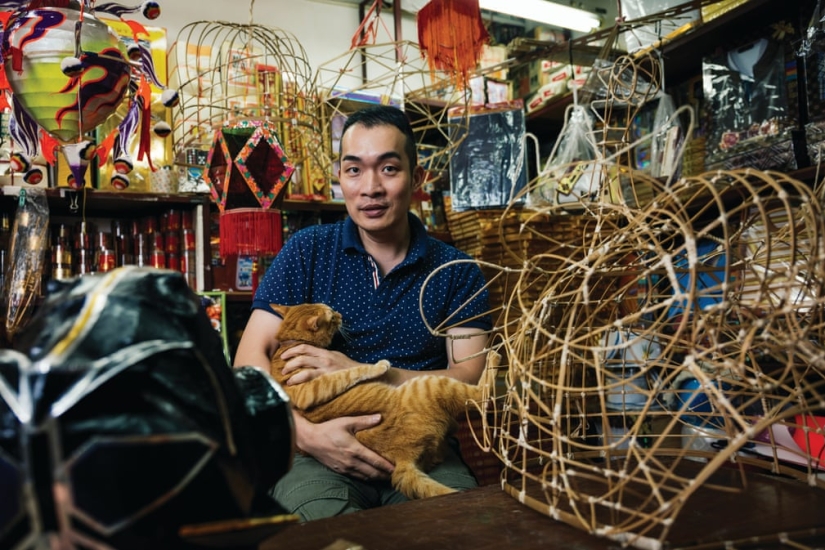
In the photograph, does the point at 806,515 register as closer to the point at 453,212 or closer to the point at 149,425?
the point at 149,425

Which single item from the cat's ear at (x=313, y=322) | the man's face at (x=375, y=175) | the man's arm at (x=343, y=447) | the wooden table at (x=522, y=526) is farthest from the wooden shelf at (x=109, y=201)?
the wooden table at (x=522, y=526)

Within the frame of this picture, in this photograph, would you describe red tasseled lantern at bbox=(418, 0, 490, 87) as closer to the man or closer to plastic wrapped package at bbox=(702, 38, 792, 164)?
the man

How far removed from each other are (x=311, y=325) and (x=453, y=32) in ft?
3.39

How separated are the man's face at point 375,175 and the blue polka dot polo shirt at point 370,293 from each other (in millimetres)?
94

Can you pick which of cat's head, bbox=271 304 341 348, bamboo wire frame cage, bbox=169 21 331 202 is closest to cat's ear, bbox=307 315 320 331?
cat's head, bbox=271 304 341 348

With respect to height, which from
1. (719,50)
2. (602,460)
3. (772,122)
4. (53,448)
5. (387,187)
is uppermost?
(719,50)

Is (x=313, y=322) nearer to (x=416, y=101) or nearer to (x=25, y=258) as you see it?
(x=25, y=258)

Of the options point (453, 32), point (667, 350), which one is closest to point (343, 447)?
point (667, 350)

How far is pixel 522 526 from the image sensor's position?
0.63 m

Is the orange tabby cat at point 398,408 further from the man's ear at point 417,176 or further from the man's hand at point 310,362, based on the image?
the man's ear at point 417,176

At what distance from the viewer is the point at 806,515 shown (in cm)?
64

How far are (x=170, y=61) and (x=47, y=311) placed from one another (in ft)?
7.79

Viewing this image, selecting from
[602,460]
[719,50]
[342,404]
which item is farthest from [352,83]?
[602,460]

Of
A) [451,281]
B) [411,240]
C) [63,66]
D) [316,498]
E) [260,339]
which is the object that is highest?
[63,66]
